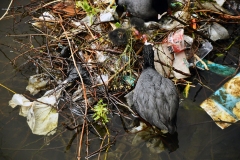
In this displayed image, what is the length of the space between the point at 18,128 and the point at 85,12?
1284mm

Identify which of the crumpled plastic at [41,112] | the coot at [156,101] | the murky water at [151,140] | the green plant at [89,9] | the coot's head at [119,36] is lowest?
the murky water at [151,140]

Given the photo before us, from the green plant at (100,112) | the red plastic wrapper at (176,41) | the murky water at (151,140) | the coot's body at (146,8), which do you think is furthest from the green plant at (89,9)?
the murky water at (151,140)

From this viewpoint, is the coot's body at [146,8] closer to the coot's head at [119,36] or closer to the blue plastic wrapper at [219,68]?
the coot's head at [119,36]

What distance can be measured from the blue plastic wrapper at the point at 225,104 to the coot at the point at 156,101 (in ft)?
1.32

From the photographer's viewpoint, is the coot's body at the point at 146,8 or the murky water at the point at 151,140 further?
the coot's body at the point at 146,8

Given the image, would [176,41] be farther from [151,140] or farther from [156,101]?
[151,140]

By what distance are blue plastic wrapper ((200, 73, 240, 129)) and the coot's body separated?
2.84ft

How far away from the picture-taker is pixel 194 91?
291cm

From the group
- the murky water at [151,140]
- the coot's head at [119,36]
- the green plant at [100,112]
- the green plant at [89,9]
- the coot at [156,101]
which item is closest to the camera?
the coot at [156,101]

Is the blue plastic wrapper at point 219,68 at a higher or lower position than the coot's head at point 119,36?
lower

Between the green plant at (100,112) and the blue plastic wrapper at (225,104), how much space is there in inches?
31.3

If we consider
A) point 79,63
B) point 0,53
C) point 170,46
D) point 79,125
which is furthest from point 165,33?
point 0,53

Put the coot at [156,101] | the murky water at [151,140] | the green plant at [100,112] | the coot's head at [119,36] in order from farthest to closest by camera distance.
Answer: the coot's head at [119,36] < the green plant at [100,112] < the murky water at [151,140] < the coot at [156,101]

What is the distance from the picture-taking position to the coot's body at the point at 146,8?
2994mm
